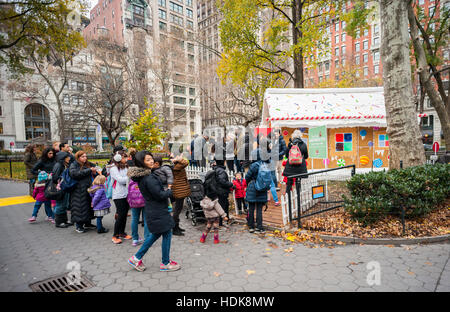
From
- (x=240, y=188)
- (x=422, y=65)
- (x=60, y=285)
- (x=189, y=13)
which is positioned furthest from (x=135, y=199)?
(x=189, y=13)

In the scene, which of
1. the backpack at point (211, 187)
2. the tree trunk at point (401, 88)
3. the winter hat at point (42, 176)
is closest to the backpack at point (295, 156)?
the tree trunk at point (401, 88)

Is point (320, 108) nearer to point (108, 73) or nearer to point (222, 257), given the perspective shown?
point (222, 257)

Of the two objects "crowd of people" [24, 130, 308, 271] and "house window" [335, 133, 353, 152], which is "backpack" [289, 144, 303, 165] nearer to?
"crowd of people" [24, 130, 308, 271]

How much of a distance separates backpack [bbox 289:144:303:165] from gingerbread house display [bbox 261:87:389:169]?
4557mm

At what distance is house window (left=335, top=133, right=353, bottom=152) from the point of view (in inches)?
471

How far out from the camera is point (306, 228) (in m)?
5.59

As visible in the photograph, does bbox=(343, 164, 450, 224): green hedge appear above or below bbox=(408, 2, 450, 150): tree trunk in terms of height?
below

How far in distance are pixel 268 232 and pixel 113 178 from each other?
366 cm

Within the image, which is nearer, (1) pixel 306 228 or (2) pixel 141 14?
(1) pixel 306 228

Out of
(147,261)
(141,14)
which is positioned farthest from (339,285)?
(141,14)

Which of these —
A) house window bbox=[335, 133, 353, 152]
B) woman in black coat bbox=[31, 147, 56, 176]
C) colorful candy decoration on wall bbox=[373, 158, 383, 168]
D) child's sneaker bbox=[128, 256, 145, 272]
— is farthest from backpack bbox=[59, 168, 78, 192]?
colorful candy decoration on wall bbox=[373, 158, 383, 168]

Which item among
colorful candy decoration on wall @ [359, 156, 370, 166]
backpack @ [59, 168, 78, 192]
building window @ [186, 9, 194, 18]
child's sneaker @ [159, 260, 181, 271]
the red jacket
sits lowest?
child's sneaker @ [159, 260, 181, 271]

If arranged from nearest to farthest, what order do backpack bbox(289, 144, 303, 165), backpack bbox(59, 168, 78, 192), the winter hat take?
1. backpack bbox(59, 168, 78, 192)
2. the winter hat
3. backpack bbox(289, 144, 303, 165)

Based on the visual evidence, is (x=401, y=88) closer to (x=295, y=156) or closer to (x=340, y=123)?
(x=295, y=156)
